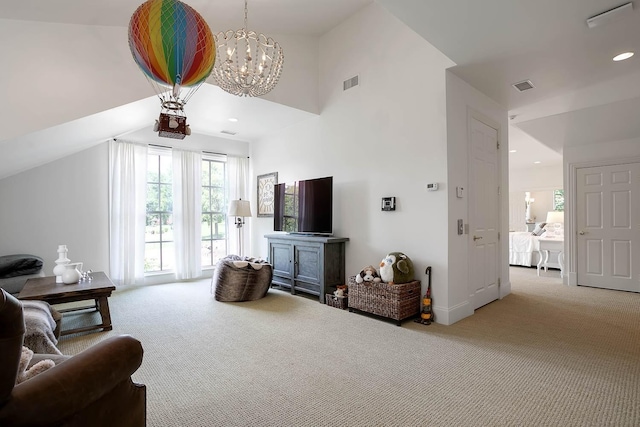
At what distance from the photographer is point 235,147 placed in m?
6.58

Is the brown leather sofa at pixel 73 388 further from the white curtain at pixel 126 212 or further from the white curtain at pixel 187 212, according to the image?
the white curtain at pixel 187 212

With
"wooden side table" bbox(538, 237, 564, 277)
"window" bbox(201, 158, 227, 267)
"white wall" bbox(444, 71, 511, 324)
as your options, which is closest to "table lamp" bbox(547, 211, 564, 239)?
"wooden side table" bbox(538, 237, 564, 277)

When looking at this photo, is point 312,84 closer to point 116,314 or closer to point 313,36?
point 313,36

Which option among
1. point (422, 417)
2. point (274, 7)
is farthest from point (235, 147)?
point (422, 417)

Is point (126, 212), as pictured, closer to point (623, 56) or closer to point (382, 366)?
point (382, 366)

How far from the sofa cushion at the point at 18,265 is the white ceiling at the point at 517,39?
2896 millimetres

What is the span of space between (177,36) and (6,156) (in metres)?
2.93

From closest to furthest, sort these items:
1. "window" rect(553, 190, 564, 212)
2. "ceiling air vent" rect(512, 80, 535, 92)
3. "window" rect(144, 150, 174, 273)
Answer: "ceiling air vent" rect(512, 80, 535, 92)
"window" rect(144, 150, 174, 273)
"window" rect(553, 190, 564, 212)

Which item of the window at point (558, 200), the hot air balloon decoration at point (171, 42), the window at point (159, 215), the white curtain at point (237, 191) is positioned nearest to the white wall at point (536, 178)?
the window at point (558, 200)

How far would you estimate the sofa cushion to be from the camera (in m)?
3.88

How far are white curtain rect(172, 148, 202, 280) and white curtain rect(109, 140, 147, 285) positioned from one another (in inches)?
21.3

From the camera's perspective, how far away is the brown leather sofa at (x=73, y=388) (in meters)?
0.84

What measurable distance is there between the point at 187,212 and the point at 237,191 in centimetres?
109

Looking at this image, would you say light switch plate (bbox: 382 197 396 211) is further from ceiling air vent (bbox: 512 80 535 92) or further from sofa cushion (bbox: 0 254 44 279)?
sofa cushion (bbox: 0 254 44 279)
